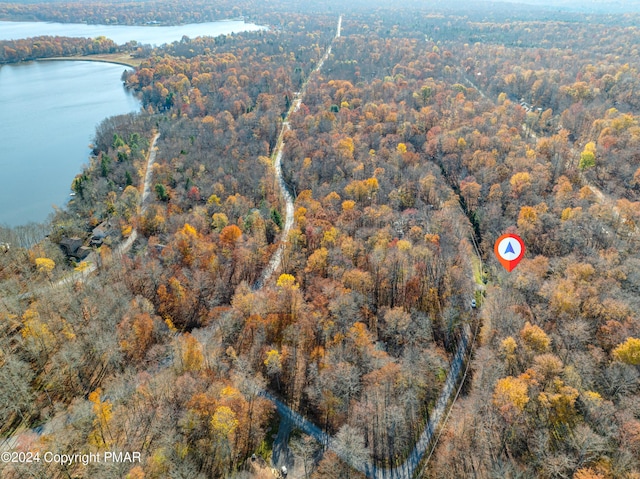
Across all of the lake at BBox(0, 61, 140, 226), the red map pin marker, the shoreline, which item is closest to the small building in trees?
the lake at BBox(0, 61, 140, 226)

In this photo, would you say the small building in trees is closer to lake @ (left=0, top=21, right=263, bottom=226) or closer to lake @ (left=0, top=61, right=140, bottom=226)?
lake @ (left=0, top=21, right=263, bottom=226)

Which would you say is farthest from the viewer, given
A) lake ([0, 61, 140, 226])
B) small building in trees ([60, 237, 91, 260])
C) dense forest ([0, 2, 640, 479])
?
lake ([0, 61, 140, 226])

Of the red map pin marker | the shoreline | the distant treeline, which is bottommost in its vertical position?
the red map pin marker

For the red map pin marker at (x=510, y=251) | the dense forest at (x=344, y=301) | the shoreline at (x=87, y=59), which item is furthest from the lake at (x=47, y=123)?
the red map pin marker at (x=510, y=251)

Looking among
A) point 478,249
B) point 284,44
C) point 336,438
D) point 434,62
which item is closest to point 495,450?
point 336,438

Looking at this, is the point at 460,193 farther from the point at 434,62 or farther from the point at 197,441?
the point at 434,62

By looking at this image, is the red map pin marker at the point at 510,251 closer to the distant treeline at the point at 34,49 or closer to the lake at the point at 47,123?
the lake at the point at 47,123
